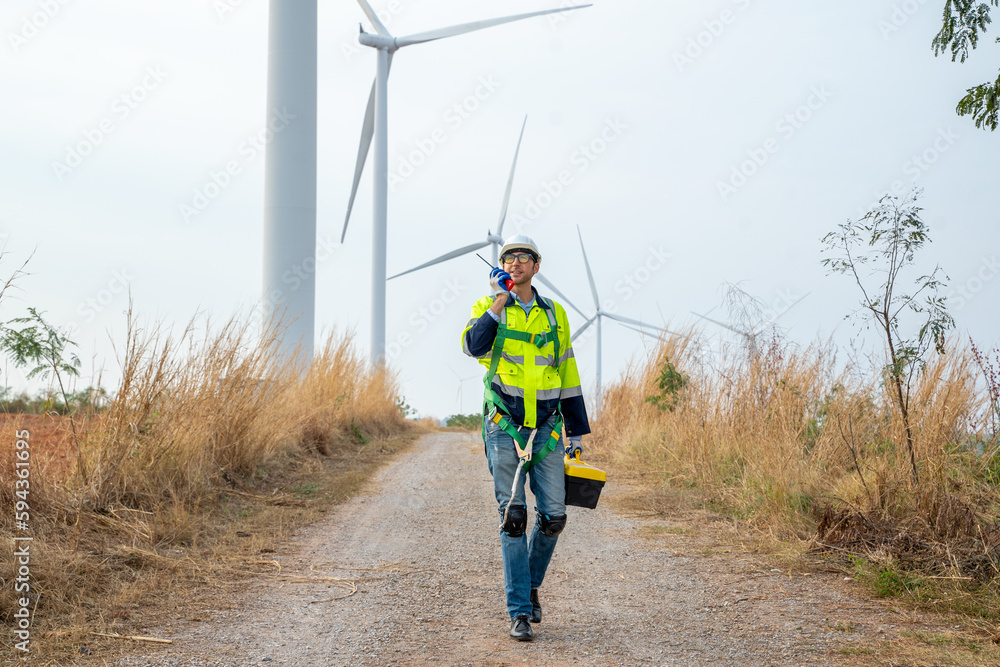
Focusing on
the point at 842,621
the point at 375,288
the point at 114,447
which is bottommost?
the point at 842,621

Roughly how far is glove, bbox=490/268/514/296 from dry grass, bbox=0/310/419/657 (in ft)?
8.47

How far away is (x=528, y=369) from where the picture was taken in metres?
4.06

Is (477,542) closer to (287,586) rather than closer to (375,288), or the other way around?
(287,586)

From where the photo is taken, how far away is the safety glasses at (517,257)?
421cm

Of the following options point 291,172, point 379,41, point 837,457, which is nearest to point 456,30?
point 379,41

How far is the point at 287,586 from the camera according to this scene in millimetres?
4785

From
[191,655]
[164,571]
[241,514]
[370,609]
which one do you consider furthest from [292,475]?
[191,655]

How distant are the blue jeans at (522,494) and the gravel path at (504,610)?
0.23 m

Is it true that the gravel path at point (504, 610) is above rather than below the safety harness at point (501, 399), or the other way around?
below

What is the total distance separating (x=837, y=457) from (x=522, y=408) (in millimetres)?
3818

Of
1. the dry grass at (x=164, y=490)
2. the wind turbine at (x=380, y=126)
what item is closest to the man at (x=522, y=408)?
the dry grass at (x=164, y=490)

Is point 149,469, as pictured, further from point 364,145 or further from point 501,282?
point 364,145

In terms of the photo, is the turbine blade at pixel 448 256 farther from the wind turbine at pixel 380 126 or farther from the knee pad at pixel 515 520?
the knee pad at pixel 515 520

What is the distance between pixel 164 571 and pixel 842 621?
13.3 feet
